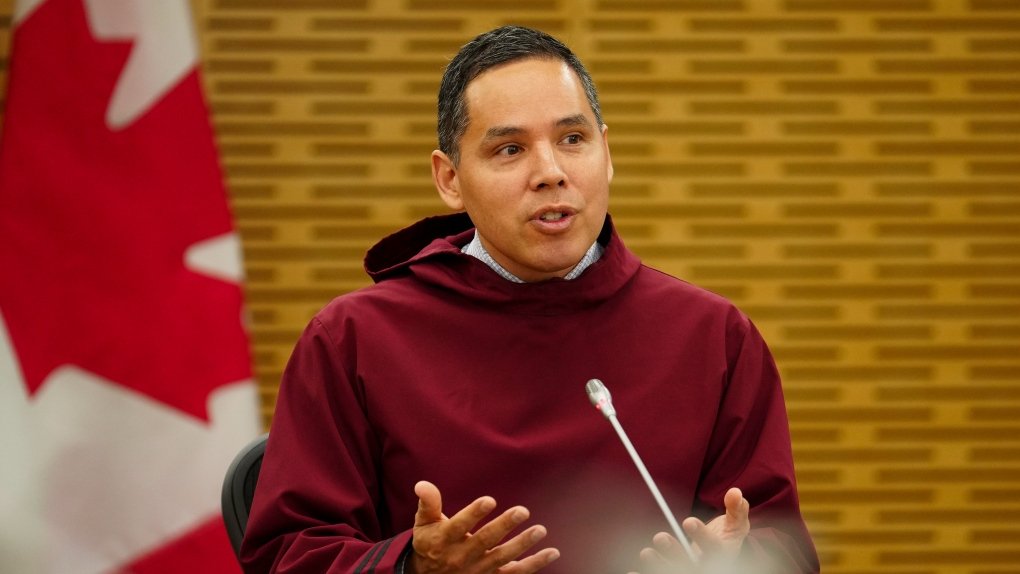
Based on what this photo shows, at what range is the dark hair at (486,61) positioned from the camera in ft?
6.98

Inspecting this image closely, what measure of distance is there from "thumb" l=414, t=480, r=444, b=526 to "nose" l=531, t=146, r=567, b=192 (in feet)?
1.96

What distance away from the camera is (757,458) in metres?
2.08

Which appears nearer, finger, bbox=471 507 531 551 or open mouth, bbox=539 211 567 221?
finger, bbox=471 507 531 551

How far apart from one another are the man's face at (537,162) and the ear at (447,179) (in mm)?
115

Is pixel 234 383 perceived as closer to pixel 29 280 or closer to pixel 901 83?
pixel 29 280

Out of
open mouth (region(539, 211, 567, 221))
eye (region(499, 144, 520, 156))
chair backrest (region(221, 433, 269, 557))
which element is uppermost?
eye (region(499, 144, 520, 156))

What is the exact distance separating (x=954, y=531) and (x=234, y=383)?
2.65 meters

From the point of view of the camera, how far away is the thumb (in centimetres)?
168

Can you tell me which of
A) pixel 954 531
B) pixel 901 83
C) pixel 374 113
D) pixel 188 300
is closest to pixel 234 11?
pixel 374 113

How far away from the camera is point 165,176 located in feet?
11.7

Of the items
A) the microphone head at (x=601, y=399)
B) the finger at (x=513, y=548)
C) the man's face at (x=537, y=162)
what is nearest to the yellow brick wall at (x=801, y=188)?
the man's face at (x=537, y=162)

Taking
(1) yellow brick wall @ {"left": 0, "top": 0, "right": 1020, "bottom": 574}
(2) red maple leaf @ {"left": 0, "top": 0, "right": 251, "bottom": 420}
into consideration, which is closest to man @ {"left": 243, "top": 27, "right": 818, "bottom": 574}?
(2) red maple leaf @ {"left": 0, "top": 0, "right": 251, "bottom": 420}

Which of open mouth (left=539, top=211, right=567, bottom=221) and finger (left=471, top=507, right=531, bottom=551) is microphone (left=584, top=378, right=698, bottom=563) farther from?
open mouth (left=539, top=211, right=567, bottom=221)

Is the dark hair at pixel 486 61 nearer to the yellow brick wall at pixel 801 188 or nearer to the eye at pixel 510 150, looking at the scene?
the eye at pixel 510 150
